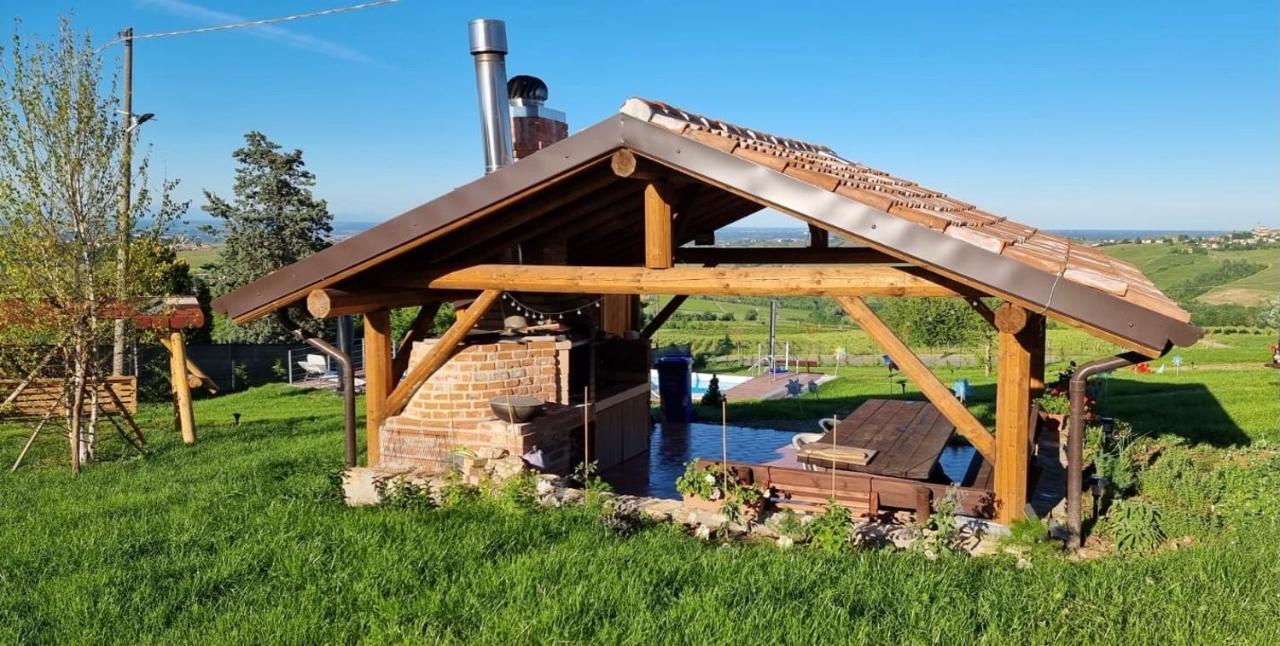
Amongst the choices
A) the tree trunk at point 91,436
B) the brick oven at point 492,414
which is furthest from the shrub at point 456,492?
the tree trunk at point 91,436

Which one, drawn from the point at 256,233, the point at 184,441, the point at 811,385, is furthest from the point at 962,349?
the point at 184,441

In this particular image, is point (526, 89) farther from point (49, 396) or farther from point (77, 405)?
point (49, 396)

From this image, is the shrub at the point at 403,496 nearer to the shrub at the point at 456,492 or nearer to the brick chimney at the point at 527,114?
the shrub at the point at 456,492

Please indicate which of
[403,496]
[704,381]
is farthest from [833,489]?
[704,381]

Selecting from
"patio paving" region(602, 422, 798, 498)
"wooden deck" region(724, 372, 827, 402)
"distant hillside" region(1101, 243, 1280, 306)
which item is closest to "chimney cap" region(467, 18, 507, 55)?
"patio paving" region(602, 422, 798, 498)

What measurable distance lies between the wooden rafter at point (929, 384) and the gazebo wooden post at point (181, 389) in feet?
32.5

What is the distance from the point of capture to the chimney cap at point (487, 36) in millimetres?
10602

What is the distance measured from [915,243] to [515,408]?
4051mm

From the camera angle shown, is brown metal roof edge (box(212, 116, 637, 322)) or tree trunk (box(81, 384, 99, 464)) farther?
tree trunk (box(81, 384, 99, 464))

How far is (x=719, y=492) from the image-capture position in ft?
21.1

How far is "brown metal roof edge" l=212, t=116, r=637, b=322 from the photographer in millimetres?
6055

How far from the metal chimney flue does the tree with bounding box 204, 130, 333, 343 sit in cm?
2210

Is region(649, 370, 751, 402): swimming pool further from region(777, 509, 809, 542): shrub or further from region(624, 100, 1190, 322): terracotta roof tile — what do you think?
region(624, 100, 1190, 322): terracotta roof tile

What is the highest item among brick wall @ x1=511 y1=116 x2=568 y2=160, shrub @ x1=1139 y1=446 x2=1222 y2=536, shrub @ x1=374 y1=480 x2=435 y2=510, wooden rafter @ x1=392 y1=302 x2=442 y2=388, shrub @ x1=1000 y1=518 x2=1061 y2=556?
brick wall @ x1=511 y1=116 x2=568 y2=160
